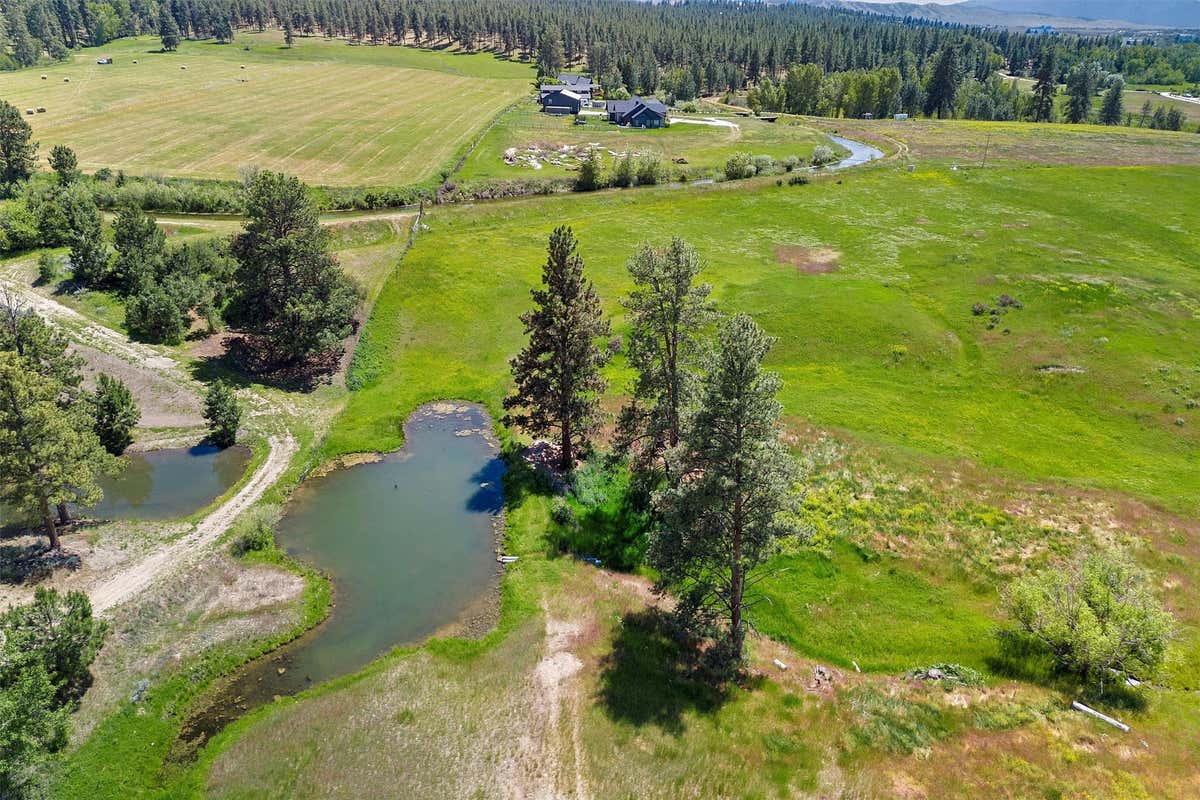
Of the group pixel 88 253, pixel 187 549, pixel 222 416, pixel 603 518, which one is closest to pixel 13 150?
pixel 88 253

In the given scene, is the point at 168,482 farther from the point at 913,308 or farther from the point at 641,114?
the point at 641,114

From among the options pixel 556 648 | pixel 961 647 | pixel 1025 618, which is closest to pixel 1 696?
pixel 556 648

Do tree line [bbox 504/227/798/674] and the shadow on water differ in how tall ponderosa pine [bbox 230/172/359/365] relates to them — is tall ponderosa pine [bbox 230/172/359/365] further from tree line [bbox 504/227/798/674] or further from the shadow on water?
tree line [bbox 504/227/798/674]

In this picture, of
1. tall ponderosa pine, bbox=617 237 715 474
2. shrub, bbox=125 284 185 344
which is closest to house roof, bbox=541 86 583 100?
shrub, bbox=125 284 185 344

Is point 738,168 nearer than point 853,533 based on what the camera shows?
No

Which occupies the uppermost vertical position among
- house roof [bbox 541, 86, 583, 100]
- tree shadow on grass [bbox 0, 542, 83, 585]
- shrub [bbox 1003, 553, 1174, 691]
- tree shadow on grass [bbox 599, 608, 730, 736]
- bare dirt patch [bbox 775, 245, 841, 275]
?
house roof [bbox 541, 86, 583, 100]

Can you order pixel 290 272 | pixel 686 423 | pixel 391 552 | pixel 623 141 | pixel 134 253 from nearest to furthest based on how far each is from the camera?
pixel 686 423
pixel 391 552
pixel 290 272
pixel 134 253
pixel 623 141
